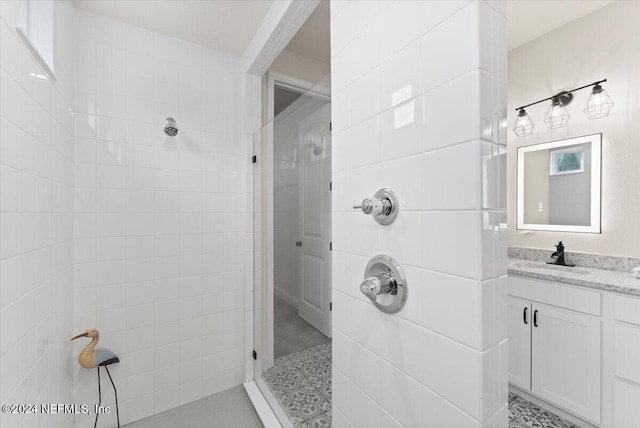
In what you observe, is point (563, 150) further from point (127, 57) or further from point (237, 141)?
point (127, 57)

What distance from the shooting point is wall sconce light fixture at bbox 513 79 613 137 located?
183cm

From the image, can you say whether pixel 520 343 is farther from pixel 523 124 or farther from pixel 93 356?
pixel 93 356

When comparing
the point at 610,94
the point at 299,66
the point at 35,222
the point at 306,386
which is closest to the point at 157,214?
the point at 35,222

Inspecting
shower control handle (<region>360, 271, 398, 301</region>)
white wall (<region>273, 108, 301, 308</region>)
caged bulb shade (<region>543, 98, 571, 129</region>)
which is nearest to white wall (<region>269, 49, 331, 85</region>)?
white wall (<region>273, 108, 301, 308</region>)

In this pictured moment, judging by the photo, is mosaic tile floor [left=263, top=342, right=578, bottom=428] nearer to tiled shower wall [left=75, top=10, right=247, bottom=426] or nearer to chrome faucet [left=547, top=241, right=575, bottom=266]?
tiled shower wall [left=75, top=10, right=247, bottom=426]

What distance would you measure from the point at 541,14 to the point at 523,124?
757 mm

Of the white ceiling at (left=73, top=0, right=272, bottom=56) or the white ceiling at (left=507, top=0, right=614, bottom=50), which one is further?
the white ceiling at (left=507, top=0, right=614, bottom=50)

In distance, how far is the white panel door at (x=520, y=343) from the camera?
1789 millimetres

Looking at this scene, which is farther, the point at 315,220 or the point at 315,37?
the point at 315,37

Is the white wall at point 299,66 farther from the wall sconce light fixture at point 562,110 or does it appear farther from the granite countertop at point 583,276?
the granite countertop at point 583,276

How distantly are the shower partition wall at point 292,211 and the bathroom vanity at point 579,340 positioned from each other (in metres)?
1.35

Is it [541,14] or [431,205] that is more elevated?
[541,14]

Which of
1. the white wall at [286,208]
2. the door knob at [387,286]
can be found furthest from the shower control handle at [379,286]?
the white wall at [286,208]

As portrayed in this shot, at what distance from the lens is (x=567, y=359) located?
1.61m
